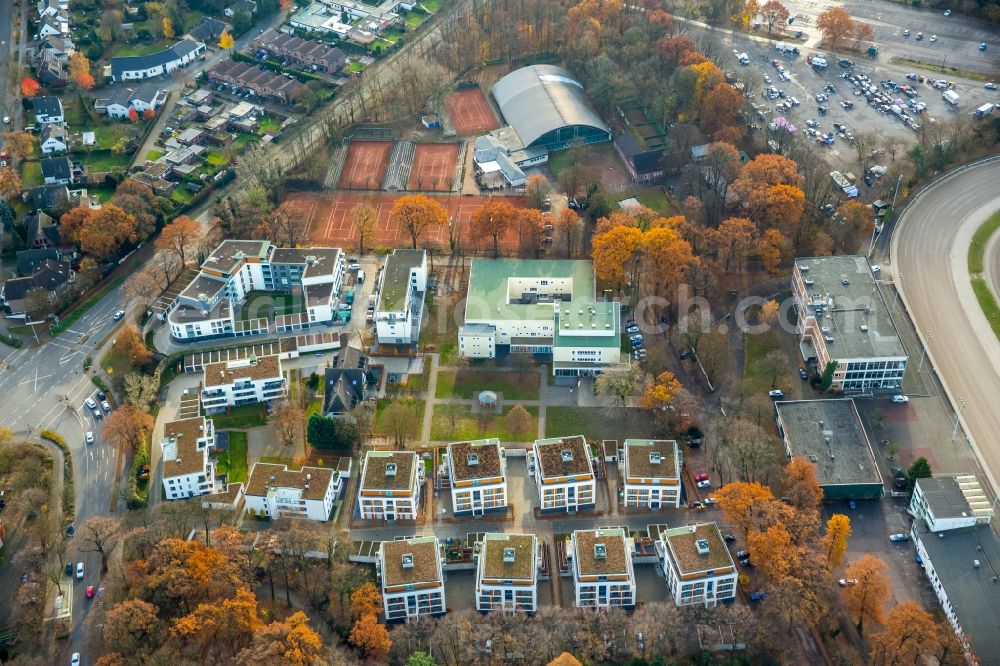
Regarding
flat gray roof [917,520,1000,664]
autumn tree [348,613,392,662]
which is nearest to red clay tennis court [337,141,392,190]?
autumn tree [348,613,392,662]

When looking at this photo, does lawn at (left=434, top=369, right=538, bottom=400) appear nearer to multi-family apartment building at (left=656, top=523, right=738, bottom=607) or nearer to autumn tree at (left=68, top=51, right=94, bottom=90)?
multi-family apartment building at (left=656, top=523, right=738, bottom=607)

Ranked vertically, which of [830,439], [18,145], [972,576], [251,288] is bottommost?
[251,288]

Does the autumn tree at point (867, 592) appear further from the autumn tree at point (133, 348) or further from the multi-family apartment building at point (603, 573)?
the autumn tree at point (133, 348)

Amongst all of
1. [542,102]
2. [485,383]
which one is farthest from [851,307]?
[542,102]

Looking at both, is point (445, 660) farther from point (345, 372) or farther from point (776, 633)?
point (345, 372)

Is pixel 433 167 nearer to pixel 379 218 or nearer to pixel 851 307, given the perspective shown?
pixel 379 218

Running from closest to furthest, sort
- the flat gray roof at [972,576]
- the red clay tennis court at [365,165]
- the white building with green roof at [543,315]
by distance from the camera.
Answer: the flat gray roof at [972,576] < the white building with green roof at [543,315] < the red clay tennis court at [365,165]

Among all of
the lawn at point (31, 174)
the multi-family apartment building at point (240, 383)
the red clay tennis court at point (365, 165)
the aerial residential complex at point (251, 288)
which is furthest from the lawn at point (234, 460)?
the lawn at point (31, 174)

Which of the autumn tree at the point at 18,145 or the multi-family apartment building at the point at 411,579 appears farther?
the autumn tree at the point at 18,145
